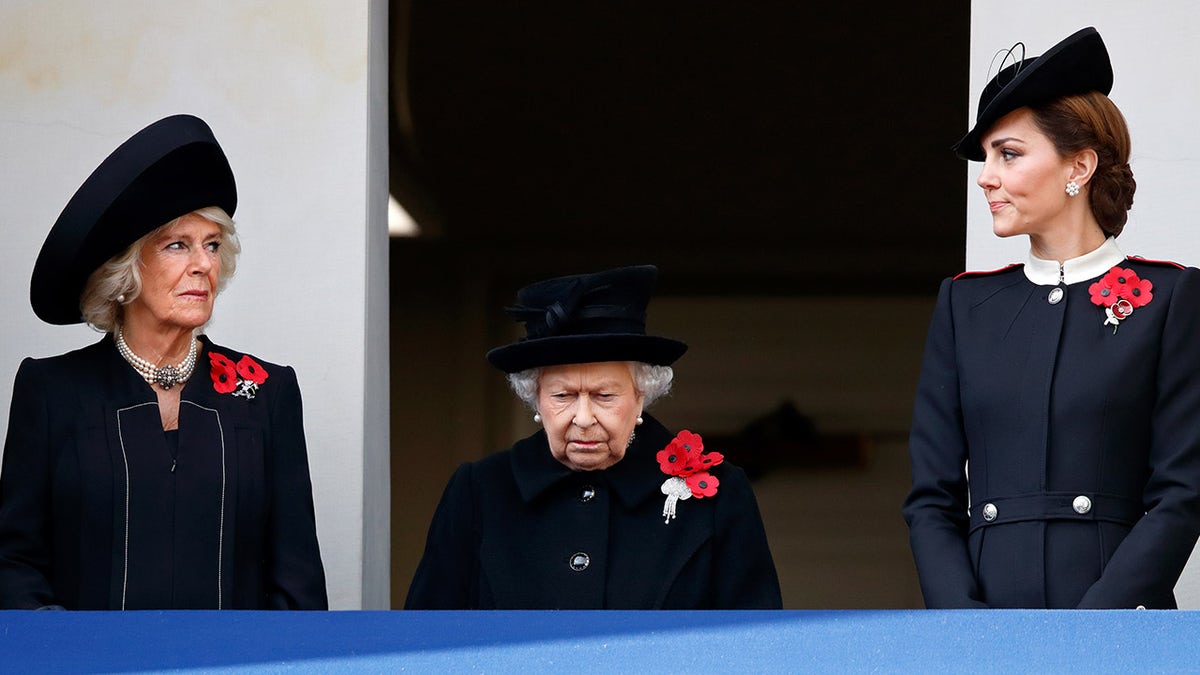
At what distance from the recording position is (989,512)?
3.45m

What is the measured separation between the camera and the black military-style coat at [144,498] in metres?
3.70

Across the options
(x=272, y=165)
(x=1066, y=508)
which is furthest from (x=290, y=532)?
(x=1066, y=508)

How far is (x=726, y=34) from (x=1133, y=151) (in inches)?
164

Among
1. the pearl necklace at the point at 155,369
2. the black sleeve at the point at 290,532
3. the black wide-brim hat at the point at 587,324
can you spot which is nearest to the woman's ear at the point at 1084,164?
the black wide-brim hat at the point at 587,324

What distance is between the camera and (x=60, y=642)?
3.00m

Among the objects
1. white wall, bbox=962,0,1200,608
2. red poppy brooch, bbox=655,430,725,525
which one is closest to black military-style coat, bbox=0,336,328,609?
red poppy brooch, bbox=655,430,725,525

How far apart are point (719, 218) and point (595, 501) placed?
6071mm

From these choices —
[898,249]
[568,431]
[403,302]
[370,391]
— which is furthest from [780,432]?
[568,431]

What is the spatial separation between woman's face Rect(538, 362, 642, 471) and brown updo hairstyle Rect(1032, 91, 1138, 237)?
0.93 m

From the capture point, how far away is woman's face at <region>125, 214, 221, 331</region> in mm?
3754

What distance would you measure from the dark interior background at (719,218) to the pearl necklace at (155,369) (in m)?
4.62

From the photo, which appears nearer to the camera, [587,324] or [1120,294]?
[1120,294]

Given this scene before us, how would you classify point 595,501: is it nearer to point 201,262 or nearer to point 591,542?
point 591,542

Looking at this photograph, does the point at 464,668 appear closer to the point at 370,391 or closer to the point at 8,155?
the point at 370,391
